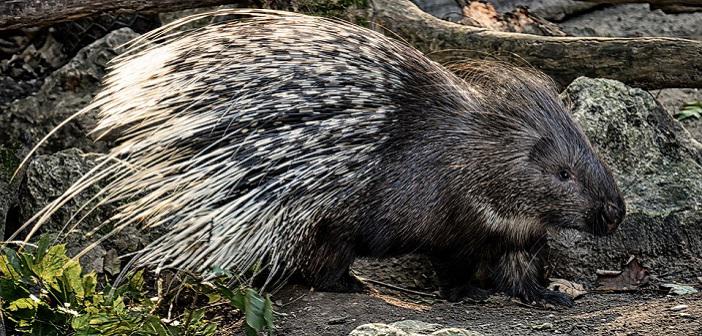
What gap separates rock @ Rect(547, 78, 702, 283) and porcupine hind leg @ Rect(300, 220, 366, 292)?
88 centimetres

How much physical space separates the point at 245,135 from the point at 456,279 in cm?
99

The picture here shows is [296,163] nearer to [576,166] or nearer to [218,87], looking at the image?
[218,87]

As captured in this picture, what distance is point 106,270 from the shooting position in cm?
417

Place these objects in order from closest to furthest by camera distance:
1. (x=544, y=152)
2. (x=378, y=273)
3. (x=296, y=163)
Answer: (x=296, y=163) → (x=544, y=152) → (x=378, y=273)

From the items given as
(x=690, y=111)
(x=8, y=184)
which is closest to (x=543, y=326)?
(x=8, y=184)

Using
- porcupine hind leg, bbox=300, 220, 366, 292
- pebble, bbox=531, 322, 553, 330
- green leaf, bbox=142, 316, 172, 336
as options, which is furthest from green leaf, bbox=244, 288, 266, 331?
pebble, bbox=531, 322, 553, 330

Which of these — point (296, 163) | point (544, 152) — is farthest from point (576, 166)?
point (296, 163)

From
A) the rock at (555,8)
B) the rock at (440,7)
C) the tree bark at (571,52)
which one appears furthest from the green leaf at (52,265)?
the rock at (555,8)

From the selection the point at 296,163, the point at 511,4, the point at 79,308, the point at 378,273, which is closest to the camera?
the point at 79,308

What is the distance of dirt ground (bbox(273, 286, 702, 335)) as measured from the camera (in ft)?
11.4

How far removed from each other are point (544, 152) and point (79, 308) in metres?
1.59

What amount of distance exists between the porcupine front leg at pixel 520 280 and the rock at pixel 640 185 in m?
0.31

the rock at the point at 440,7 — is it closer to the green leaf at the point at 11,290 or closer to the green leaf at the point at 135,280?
the green leaf at the point at 135,280

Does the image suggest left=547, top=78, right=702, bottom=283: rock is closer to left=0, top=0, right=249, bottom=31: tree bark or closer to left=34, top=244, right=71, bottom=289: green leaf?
left=0, top=0, right=249, bottom=31: tree bark
